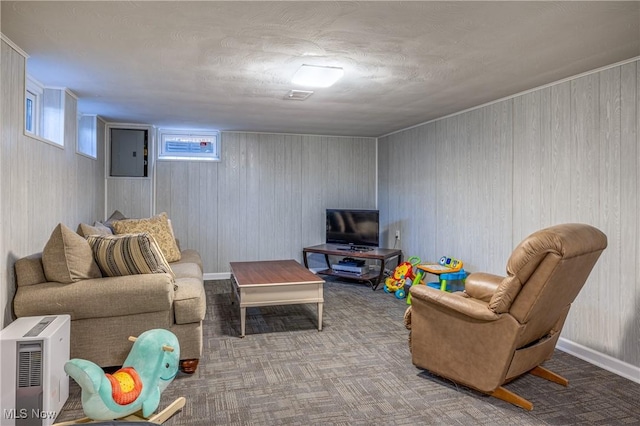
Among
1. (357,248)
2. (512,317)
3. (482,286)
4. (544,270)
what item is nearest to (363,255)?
(357,248)

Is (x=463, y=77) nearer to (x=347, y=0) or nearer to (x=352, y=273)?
(x=347, y=0)

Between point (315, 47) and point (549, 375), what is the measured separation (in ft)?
8.76

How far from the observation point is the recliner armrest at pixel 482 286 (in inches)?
119

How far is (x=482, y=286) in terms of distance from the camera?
10.1 feet

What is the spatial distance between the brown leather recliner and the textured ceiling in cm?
114

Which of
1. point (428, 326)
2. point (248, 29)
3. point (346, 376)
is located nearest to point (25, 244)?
point (248, 29)

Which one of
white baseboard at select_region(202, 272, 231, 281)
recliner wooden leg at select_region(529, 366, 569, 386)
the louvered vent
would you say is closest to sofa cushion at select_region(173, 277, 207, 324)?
the louvered vent

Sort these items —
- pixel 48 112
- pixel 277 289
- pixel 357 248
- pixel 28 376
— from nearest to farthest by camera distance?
pixel 28 376, pixel 48 112, pixel 277 289, pixel 357 248

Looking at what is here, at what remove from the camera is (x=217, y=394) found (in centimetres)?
268

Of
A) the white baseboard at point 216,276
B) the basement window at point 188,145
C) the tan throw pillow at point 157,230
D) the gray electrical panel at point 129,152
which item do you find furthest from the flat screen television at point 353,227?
the gray electrical panel at point 129,152

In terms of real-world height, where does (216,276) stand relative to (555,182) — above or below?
below

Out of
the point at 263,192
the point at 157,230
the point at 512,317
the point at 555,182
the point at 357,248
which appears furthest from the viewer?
the point at 263,192

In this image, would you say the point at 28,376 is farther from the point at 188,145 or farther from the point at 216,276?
the point at 188,145

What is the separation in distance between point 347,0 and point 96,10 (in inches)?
49.6
